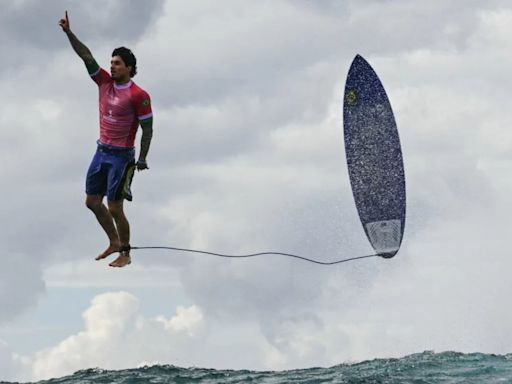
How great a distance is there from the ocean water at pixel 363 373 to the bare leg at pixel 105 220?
13.7 feet

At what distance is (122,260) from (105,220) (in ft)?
2.59

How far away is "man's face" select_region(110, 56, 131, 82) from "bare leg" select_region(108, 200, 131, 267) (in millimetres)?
2212

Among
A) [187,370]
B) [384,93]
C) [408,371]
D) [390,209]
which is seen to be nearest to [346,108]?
[384,93]

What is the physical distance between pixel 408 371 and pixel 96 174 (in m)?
8.24

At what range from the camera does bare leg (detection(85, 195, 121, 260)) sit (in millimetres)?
14023

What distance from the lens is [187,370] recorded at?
768 inches

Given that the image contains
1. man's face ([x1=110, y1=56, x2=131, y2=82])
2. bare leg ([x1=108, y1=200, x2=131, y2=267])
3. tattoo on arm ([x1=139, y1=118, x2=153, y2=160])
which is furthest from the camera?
bare leg ([x1=108, y1=200, x2=131, y2=267])

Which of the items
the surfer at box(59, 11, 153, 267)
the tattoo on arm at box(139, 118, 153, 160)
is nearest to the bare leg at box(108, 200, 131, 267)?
the surfer at box(59, 11, 153, 267)

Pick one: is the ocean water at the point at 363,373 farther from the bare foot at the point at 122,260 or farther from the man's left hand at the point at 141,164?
the man's left hand at the point at 141,164

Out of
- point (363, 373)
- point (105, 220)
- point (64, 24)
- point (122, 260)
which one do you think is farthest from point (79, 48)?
point (363, 373)

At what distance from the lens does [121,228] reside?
553 inches

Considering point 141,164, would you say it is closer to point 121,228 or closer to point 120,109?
point 120,109

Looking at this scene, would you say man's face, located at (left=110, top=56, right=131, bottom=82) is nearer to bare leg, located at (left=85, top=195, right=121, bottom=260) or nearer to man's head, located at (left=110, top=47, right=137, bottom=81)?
man's head, located at (left=110, top=47, right=137, bottom=81)

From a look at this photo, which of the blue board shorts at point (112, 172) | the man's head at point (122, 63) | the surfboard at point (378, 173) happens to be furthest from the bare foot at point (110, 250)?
the surfboard at point (378, 173)
